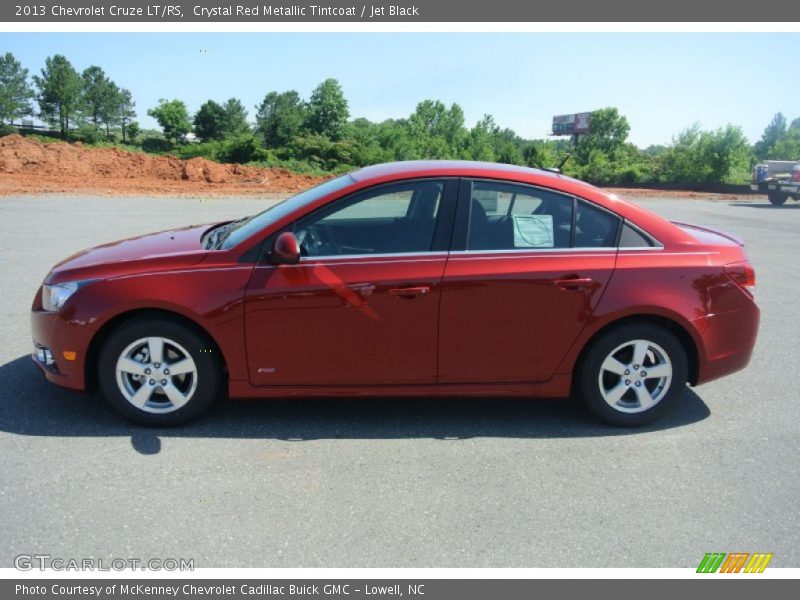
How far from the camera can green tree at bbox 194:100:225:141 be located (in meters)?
65.9

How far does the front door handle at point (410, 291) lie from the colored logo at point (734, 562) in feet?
6.72

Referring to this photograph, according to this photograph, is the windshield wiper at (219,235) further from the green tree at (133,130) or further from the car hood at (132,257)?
the green tree at (133,130)

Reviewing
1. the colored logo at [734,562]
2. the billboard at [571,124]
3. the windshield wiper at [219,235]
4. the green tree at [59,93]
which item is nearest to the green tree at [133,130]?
the green tree at [59,93]

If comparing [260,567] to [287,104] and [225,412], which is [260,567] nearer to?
[225,412]

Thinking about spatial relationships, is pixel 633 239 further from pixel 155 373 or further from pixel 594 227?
pixel 155 373

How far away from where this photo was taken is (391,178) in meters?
4.23

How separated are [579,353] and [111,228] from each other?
35.7 ft

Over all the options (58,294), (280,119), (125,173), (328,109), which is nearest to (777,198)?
(125,173)

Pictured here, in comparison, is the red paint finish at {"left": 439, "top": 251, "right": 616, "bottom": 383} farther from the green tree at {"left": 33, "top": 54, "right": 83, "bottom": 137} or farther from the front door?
the green tree at {"left": 33, "top": 54, "right": 83, "bottom": 137}

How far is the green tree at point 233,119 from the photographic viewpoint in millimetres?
66438

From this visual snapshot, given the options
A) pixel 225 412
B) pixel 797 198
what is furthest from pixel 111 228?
pixel 797 198

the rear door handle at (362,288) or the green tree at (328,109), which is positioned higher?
the green tree at (328,109)

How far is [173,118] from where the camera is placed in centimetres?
6900

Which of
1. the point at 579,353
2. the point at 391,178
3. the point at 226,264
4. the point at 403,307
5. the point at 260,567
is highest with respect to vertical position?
the point at 391,178
